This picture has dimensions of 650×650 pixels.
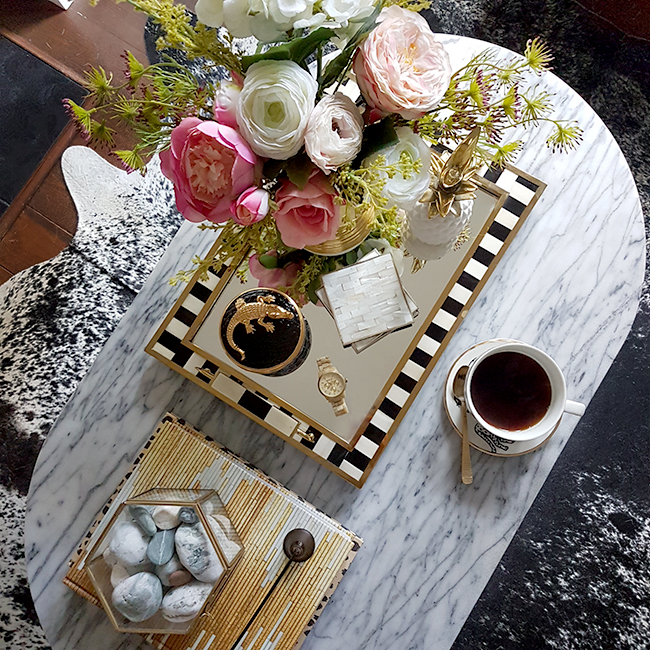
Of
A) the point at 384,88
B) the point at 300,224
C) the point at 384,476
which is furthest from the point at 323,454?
the point at 384,88

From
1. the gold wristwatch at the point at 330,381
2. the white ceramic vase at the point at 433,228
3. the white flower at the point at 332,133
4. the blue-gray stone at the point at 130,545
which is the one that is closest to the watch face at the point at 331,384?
the gold wristwatch at the point at 330,381

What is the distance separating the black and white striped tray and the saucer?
1.6 inches

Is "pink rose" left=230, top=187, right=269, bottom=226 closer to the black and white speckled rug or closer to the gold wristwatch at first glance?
the gold wristwatch

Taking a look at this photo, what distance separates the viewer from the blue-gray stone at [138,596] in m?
0.79

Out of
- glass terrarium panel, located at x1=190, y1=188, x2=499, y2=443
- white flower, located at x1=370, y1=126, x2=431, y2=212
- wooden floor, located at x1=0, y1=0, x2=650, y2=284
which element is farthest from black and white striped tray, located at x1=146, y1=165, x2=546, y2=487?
wooden floor, located at x1=0, y1=0, x2=650, y2=284

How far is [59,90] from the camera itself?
1453 millimetres

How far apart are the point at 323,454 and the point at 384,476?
110 millimetres

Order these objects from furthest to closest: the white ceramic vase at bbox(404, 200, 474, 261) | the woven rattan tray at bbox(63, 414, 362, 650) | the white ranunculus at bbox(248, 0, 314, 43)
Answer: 1. the woven rattan tray at bbox(63, 414, 362, 650)
2. the white ceramic vase at bbox(404, 200, 474, 261)
3. the white ranunculus at bbox(248, 0, 314, 43)

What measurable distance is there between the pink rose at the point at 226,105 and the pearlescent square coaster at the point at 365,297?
236 mm

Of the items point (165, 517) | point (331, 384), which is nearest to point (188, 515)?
point (165, 517)

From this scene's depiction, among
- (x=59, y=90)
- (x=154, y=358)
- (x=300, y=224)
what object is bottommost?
(x=154, y=358)

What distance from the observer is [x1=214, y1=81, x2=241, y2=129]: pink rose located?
0.55 meters

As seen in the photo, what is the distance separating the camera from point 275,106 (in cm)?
52

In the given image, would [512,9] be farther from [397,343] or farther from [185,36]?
[185,36]
